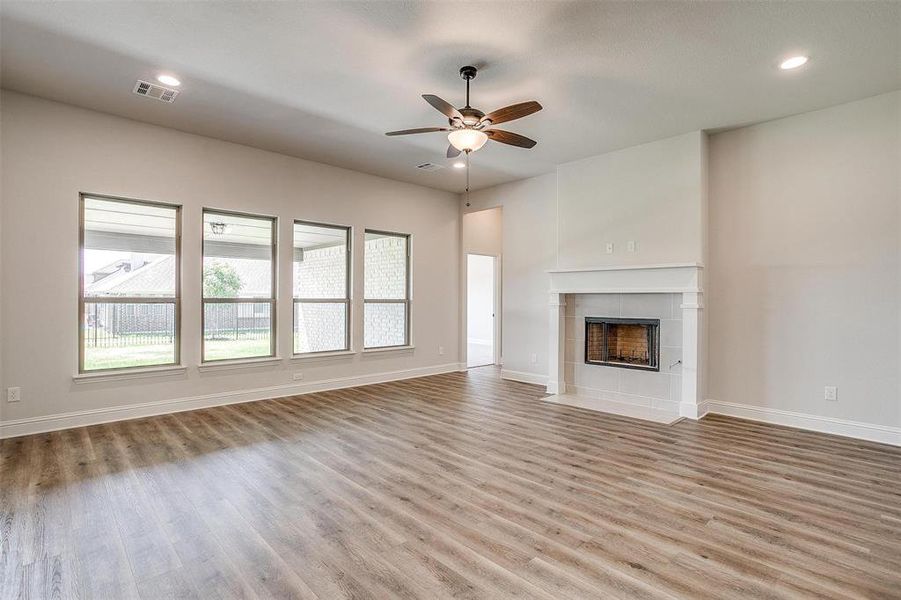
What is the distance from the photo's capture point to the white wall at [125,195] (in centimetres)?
394

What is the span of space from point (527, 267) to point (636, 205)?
1959 millimetres

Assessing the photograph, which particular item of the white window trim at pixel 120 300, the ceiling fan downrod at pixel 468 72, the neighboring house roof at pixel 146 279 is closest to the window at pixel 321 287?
the neighboring house roof at pixel 146 279

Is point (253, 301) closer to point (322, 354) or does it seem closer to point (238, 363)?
point (238, 363)

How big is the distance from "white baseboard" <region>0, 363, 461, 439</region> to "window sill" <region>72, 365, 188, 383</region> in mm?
289

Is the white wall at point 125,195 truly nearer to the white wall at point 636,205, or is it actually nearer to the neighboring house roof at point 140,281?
the neighboring house roof at point 140,281

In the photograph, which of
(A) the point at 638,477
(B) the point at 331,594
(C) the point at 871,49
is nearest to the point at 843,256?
(C) the point at 871,49

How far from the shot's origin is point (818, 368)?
419cm

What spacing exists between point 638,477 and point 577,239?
3.32 metres

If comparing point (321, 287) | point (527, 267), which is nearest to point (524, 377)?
point (527, 267)

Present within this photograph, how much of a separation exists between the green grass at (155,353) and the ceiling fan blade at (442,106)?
12.4ft

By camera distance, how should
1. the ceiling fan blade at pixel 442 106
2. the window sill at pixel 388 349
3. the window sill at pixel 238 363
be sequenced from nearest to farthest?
the ceiling fan blade at pixel 442 106 → the window sill at pixel 238 363 → the window sill at pixel 388 349

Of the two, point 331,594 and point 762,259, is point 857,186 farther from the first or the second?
point 331,594

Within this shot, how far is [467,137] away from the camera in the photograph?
3459 mm

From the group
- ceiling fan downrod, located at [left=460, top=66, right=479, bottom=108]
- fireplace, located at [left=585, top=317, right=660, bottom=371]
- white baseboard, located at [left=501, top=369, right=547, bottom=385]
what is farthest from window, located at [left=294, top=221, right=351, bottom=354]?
fireplace, located at [left=585, top=317, right=660, bottom=371]
